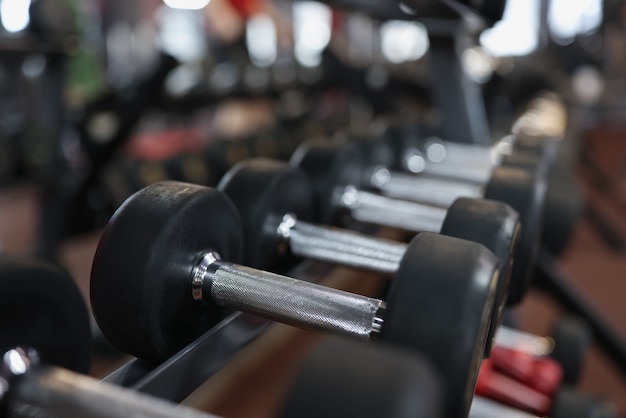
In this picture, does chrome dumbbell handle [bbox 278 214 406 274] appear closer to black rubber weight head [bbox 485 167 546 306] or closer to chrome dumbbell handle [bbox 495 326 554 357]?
black rubber weight head [bbox 485 167 546 306]

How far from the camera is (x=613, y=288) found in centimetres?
231

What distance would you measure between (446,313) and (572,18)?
492cm

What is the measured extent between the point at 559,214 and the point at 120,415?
962 mm

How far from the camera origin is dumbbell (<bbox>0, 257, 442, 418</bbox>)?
280 mm

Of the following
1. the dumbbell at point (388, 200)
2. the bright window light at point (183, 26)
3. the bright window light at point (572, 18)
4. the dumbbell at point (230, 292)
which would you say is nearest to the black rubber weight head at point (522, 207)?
the dumbbell at point (388, 200)

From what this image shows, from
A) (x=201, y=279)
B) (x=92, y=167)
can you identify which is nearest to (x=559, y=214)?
(x=201, y=279)

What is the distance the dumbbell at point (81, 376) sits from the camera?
280 millimetres

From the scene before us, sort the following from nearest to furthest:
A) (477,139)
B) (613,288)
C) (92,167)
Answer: (477,139), (92,167), (613,288)

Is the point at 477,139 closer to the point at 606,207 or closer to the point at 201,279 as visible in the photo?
the point at 201,279

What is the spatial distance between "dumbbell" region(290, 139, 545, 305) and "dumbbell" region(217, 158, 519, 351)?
113 millimetres

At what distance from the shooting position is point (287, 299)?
48 centimetres

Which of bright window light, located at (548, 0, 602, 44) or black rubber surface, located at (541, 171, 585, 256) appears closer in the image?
black rubber surface, located at (541, 171, 585, 256)

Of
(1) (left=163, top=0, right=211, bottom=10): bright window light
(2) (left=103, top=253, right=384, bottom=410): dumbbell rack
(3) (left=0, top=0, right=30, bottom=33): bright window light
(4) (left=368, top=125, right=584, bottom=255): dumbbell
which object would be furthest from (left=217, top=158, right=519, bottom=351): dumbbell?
(1) (left=163, top=0, right=211, bottom=10): bright window light

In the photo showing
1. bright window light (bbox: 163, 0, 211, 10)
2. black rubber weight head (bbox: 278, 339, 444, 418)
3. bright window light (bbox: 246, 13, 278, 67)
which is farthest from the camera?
bright window light (bbox: 163, 0, 211, 10)
